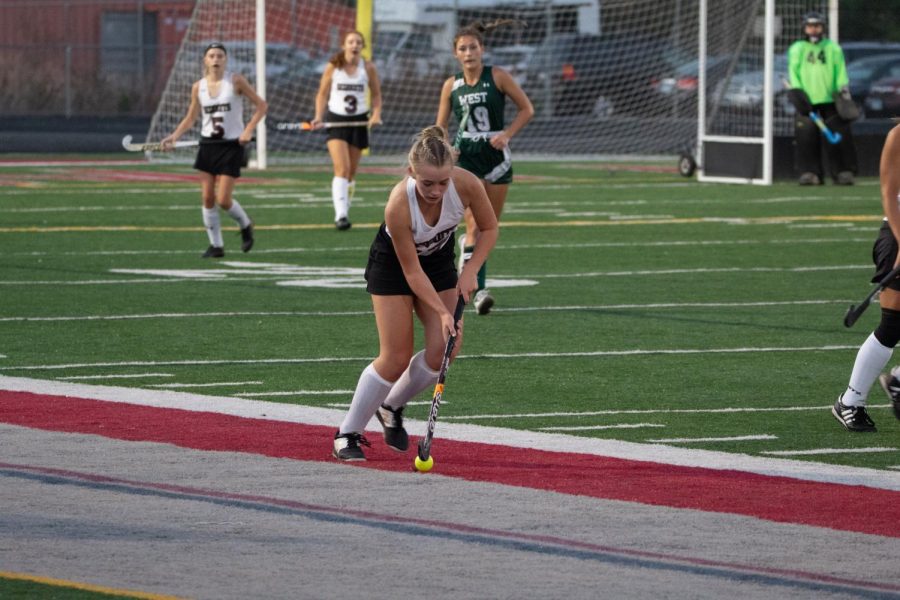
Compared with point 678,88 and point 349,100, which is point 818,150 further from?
point 349,100

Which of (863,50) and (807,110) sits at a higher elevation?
(863,50)

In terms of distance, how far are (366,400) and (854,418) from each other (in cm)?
241

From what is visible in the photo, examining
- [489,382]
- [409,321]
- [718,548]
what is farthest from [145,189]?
[718,548]

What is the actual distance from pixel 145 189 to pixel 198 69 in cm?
712

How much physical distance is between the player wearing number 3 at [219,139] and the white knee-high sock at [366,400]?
9341 mm

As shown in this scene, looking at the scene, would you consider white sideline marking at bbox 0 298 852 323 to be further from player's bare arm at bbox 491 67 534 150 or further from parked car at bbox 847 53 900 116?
parked car at bbox 847 53 900 116

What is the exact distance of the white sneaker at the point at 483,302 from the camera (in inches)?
542

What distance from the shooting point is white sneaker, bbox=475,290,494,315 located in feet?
45.2

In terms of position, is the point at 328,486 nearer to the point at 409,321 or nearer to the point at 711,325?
the point at 409,321

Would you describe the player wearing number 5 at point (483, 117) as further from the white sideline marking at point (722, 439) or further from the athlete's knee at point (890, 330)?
the white sideline marking at point (722, 439)

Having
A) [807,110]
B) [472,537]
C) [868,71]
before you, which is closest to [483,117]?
[472,537]

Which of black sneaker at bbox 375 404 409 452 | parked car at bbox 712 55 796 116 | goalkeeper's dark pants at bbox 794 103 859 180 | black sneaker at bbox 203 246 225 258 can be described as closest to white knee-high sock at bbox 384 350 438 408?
black sneaker at bbox 375 404 409 452

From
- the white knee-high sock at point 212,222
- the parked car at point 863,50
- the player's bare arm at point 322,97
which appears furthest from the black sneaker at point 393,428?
the parked car at point 863,50

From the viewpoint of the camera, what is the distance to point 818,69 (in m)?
27.3
